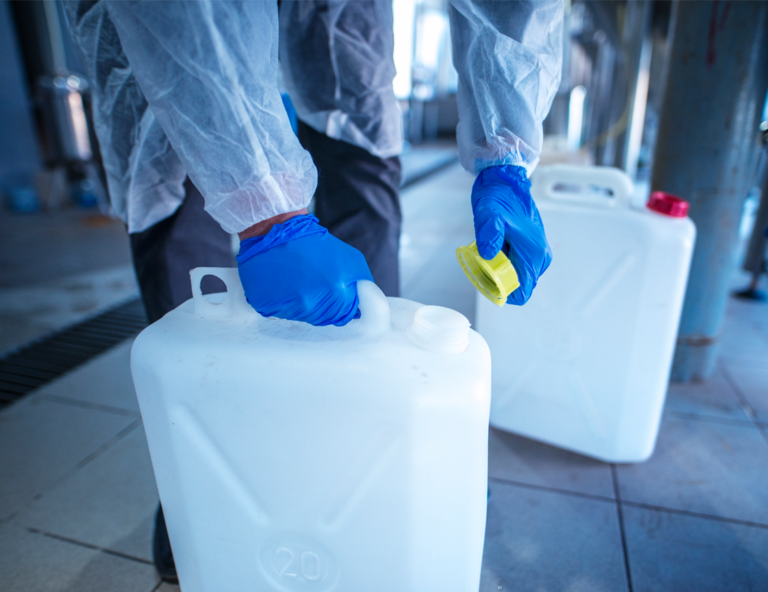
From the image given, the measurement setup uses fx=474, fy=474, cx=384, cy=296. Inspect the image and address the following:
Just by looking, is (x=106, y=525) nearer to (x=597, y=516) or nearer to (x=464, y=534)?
(x=464, y=534)

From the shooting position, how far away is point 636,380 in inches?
33.1

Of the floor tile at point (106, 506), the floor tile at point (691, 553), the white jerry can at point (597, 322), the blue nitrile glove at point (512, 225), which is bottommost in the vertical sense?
the floor tile at point (691, 553)

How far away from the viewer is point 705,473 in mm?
884

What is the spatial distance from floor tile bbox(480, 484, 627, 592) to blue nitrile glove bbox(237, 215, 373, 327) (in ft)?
1.62

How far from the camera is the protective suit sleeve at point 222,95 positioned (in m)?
0.42

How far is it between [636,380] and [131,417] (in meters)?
1.04

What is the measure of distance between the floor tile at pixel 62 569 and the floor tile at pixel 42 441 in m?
0.10

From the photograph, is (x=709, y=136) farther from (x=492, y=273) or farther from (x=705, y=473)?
(x=492, y=273)

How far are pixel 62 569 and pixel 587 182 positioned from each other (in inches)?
41.0

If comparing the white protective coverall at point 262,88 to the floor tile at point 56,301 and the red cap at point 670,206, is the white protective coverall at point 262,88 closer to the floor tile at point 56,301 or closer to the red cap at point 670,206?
the red cap at point 670,206

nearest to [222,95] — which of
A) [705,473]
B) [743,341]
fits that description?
[705,473]

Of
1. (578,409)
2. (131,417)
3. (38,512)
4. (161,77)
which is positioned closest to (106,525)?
(38,512)

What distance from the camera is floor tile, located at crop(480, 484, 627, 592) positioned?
2.23 feet

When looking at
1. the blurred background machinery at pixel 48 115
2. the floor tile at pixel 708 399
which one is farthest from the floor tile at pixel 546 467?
the blurred background machinery at pixel 48 115
